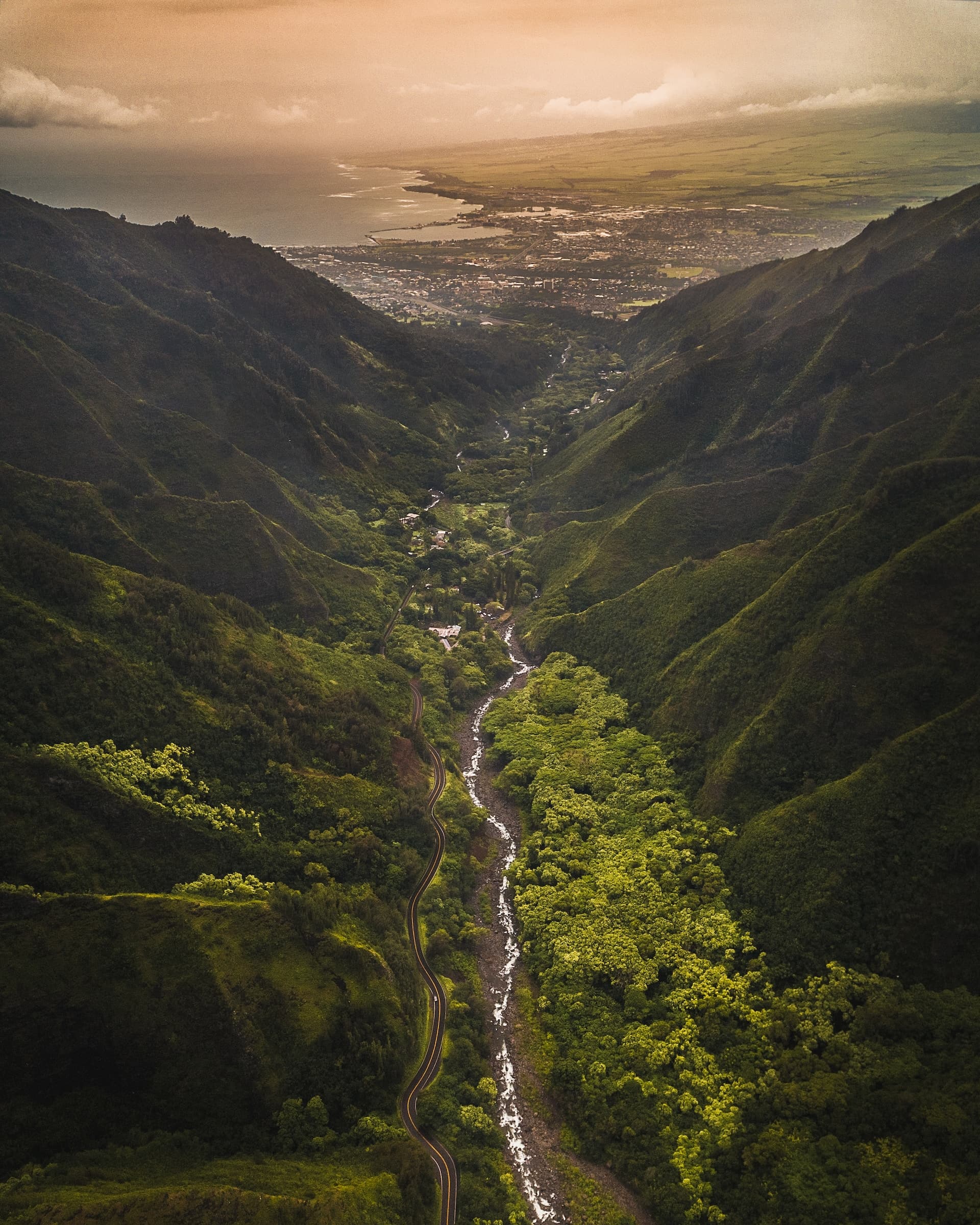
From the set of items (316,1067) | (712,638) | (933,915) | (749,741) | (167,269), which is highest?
(167,269)

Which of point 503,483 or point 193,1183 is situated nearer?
point 193,1183

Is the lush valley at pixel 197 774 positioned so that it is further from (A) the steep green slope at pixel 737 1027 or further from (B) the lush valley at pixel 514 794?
(A) the steep green slope at pixel 737 1027

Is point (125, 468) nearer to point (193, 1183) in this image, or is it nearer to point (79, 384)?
point (79, 384)

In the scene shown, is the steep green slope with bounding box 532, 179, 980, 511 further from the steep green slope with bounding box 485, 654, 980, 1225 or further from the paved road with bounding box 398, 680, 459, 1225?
the paved road with bounding box 398, 680, 459, 1225

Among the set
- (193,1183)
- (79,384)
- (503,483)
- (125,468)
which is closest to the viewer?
(193,1183)

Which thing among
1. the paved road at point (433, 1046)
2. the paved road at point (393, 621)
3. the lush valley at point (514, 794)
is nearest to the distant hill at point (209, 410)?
the lush valley at point (514, 794)

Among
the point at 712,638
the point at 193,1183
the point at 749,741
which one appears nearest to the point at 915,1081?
the point at 749,741
